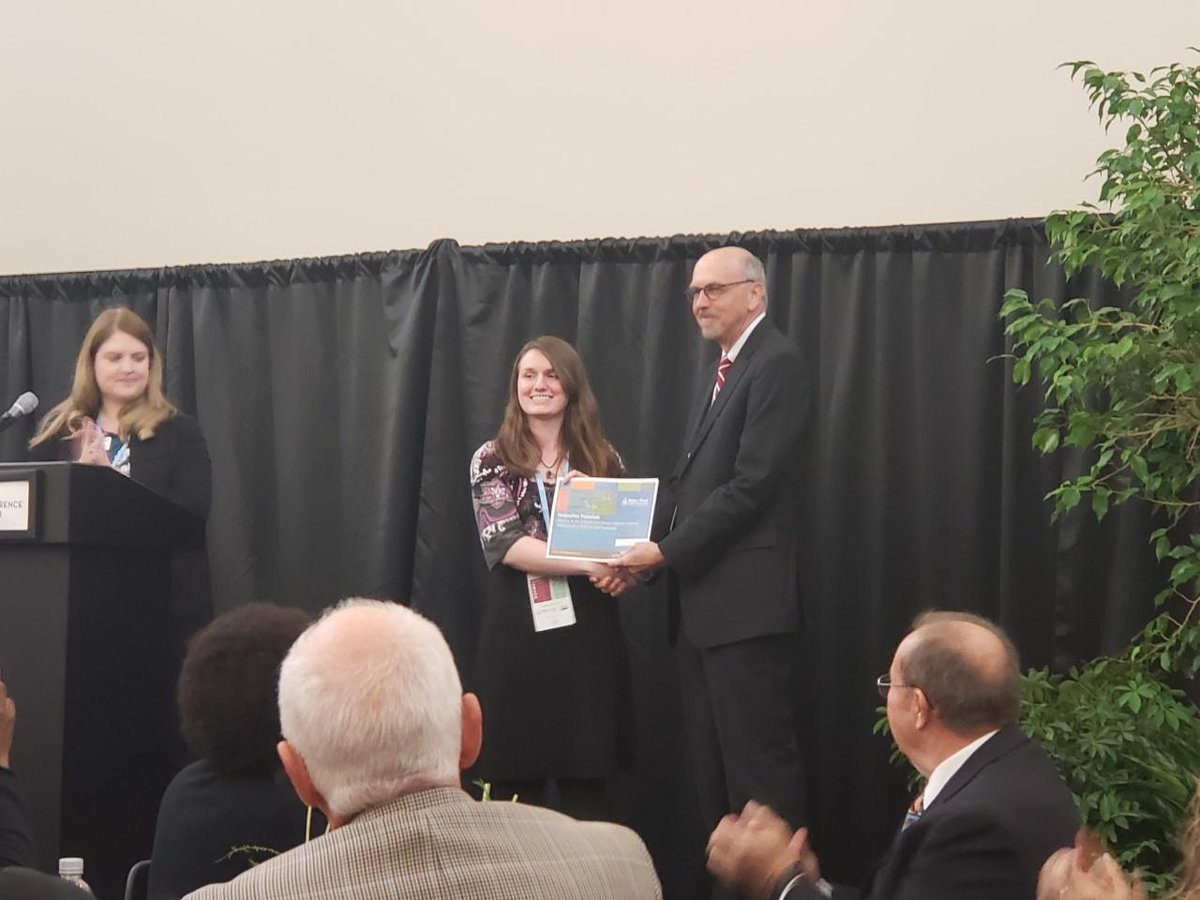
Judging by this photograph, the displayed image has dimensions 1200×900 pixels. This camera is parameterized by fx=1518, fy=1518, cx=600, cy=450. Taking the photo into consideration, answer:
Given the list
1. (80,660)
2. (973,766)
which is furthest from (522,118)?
(973,766)

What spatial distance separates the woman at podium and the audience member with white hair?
2831mm

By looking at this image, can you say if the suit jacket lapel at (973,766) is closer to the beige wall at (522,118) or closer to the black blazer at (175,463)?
the black blazer at (175,463)

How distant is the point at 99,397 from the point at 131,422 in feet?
0.62

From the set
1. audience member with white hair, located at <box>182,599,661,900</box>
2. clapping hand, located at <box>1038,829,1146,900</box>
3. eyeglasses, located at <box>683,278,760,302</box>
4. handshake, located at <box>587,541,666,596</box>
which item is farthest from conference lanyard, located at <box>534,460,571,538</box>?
clapping hand, located at <box>1038,829,1146,900</box>

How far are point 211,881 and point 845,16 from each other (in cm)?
401

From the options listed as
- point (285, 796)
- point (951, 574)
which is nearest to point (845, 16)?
point (951, 574)

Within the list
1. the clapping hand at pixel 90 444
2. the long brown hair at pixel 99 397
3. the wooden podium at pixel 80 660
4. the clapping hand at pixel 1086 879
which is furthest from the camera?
the long brown hair at pixel 99 397

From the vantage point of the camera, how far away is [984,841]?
2262mm

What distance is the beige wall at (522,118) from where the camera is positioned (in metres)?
5.18

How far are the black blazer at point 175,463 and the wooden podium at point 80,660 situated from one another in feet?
1.37

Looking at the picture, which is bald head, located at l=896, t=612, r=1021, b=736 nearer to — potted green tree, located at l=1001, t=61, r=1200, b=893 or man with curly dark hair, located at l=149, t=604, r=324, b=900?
man with curly dark hair, located at l=149, t=604, r=324, b=900

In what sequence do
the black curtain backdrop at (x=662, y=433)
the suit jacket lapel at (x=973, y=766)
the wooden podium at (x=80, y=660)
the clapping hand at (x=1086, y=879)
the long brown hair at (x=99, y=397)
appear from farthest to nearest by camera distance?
1. the black curtain backdrop at (x=662, y=433)
2. the long brown hair at (x=99, y=397)
3. the wooden podium at (x=80, y=660)
4. the suit jacket lapel at (x=973, y=766)
5. the clapping hand at (x=1086, y=879)

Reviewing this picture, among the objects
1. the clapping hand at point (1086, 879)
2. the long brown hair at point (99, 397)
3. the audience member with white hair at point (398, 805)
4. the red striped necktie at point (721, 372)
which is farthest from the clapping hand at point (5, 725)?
the red striped necktie at point (721, 372)

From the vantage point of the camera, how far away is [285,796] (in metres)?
2.41
